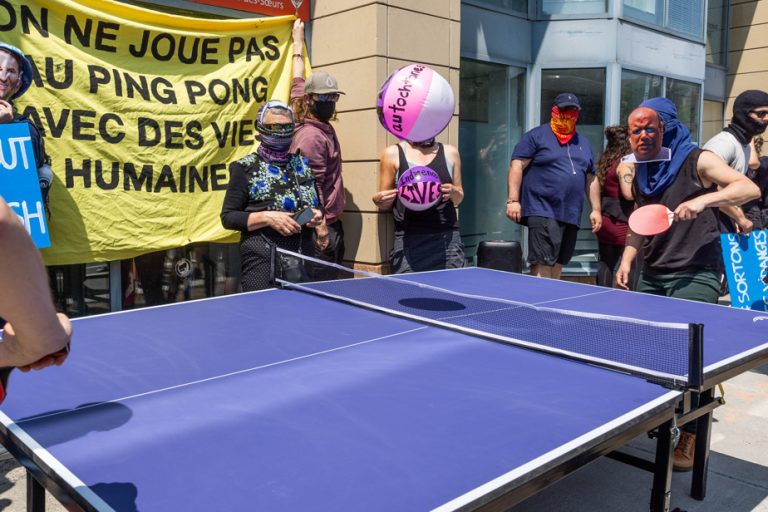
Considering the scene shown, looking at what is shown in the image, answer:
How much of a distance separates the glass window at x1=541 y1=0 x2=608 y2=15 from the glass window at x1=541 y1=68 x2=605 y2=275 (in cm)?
73

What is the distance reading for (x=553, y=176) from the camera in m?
6.16

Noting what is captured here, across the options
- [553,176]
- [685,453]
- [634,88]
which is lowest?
[685,453]

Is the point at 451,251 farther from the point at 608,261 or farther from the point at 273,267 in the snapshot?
the point at 608,261

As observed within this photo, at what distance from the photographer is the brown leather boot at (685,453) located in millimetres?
3777

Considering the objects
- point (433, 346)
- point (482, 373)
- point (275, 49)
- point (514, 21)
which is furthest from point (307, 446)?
point (514, 21)

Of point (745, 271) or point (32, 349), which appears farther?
point (745, 271)

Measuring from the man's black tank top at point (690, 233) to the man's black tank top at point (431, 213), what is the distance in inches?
69.6

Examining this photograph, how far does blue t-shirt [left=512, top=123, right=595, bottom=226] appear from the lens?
20.2 ft

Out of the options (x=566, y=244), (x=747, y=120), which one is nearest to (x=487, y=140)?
(x=566, y=244)

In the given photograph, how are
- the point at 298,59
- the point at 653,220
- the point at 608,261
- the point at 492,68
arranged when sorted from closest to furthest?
the point at 653,220
the point at 298,59
the point at 608,261
the point at 492,68

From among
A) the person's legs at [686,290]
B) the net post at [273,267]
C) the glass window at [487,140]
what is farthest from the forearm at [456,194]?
the glass window at [487,140]

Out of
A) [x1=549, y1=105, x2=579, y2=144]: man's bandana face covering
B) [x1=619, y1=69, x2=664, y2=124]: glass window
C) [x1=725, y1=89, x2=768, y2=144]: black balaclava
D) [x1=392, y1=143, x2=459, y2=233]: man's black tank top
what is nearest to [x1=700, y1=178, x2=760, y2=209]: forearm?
[x1=725, y1=89, x2=768, y2=144]: black balaclava

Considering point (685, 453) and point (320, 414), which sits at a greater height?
point (320, 414)

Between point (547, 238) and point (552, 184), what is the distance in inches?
19.0
